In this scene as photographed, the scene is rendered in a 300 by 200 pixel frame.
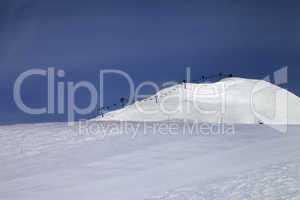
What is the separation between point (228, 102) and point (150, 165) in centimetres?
10288

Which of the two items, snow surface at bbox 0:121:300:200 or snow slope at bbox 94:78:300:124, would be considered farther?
snow slope at bbox 94:78:300:124

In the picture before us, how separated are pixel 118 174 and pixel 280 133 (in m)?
6.22

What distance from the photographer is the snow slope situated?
309 feet

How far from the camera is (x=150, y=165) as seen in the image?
36.5 ft

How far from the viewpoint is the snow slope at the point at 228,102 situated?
94.2 metres

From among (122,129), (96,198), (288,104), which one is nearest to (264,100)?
(288,104)

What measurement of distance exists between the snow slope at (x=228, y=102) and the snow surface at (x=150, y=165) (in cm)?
6691

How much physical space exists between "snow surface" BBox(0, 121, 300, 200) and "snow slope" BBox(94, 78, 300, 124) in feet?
220

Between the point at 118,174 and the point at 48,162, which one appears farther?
the point at 48,162

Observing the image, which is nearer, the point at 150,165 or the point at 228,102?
the point at 150,165

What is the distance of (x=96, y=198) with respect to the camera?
8688mm

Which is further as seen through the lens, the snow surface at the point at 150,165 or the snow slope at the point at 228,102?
the snow slope at the point at 228,102

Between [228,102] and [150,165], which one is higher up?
[150,165]

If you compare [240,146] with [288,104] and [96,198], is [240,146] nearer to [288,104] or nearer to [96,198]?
[96,198]
